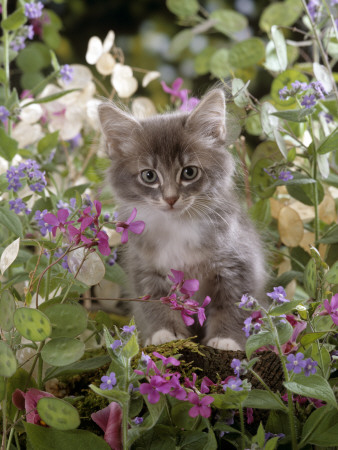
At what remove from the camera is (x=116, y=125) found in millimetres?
1298

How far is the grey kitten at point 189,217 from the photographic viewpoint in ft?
4.06

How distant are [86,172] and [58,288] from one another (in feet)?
2.50

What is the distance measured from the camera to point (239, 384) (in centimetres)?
75

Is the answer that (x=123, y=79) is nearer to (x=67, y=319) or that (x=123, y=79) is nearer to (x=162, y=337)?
(x=162, y=337)

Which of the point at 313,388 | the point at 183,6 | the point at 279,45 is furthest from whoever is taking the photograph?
the point at 183,6

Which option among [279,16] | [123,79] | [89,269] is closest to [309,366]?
[89,269]

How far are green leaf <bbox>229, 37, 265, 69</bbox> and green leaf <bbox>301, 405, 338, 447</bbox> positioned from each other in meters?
0.94

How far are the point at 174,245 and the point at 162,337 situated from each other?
19 cm

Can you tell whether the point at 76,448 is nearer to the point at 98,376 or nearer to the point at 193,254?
Result: the point at 98,376

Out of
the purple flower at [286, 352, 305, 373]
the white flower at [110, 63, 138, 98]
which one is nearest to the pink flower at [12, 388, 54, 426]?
the purple flower at [286, 352, 305, 373]

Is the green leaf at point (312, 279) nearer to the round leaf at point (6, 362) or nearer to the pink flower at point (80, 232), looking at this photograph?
the pink flower at point (80, 232)

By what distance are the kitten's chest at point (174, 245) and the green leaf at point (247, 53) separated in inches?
18.8

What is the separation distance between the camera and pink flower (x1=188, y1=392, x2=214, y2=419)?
0.74 metres

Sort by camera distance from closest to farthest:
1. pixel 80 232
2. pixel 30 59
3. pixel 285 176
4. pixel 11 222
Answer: pixel 80 232
pixel 11 222
pixel 285 176
pixel 30 59
